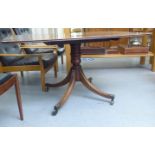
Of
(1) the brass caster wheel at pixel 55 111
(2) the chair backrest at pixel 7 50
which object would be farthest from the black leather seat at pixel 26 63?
(1) the brass caster wheel at pixel 55 111

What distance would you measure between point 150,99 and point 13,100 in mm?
1363

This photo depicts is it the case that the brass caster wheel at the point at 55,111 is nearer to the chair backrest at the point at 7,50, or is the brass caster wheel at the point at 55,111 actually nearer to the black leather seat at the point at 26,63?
the black leather seat at the point at 26,63

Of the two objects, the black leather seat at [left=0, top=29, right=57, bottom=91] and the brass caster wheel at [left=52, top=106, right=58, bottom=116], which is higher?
the black leather seat at [left=0, top=29, right=57, bottom=91]

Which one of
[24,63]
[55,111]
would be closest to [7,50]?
[24,63]

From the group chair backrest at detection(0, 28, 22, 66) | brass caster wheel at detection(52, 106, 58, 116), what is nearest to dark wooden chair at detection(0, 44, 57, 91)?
chair backrest at detection(0, 28, 22, 66)

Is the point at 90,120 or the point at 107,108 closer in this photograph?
the point at 90,120

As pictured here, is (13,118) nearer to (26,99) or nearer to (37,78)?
(26,99)

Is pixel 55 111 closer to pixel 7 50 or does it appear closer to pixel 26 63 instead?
pixel 26 63

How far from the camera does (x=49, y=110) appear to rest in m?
1.84

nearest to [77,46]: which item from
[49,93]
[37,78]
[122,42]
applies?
[49,93]

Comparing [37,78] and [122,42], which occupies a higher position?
[122,42]

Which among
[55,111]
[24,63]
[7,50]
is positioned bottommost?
[55,111]

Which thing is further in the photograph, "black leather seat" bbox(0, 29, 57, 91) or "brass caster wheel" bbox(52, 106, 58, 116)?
"black leather seat" bbox(0, 29, 57, 91)

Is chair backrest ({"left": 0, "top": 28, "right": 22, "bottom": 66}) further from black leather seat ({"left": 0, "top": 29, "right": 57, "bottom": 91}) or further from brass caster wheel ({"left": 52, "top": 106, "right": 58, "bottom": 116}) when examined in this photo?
brass caster wheel ({"left": 52, "top": 106, "right": 58, "bottom": 116})
